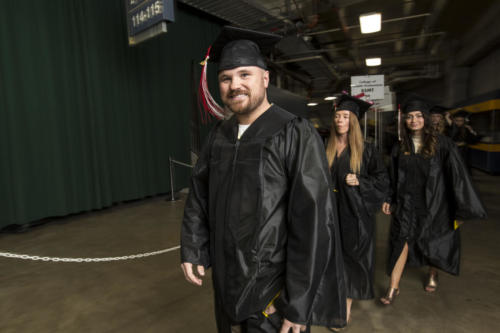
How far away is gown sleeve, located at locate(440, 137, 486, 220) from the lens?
2350mm

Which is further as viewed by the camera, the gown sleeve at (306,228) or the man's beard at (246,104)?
the man's beard at (246,104)

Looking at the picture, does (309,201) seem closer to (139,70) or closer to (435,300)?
(435,300)

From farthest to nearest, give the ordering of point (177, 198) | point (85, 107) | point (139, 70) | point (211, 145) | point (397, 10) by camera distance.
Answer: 1. point (397, 10)
2. point (177, 198)
3. point (139, 70)
4. point (85, 107)
5. point (211, 145)

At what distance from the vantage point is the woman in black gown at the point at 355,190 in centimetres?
223

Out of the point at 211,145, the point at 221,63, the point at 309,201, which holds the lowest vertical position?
the point at 309,201

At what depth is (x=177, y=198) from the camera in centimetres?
720

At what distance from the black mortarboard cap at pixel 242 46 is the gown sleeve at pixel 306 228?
33 centimetres

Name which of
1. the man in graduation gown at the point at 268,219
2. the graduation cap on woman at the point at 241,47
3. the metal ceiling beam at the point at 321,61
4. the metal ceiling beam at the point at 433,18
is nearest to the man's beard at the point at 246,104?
the man in graduation gown at the point at 268,219

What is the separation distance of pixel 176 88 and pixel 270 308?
7019mm

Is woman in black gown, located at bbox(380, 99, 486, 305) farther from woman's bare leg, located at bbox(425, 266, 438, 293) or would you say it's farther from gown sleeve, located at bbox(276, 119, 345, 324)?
gown sleeve, located at bbox(276, 119, 345, 324)

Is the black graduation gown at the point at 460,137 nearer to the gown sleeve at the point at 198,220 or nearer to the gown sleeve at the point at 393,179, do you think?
the gown sleeve at the point at 393,179

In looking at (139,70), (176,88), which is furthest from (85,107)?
(176,88)

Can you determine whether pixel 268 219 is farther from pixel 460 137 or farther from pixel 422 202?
pixel 460 137

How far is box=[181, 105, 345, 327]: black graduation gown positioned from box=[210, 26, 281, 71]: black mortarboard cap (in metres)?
0.22
